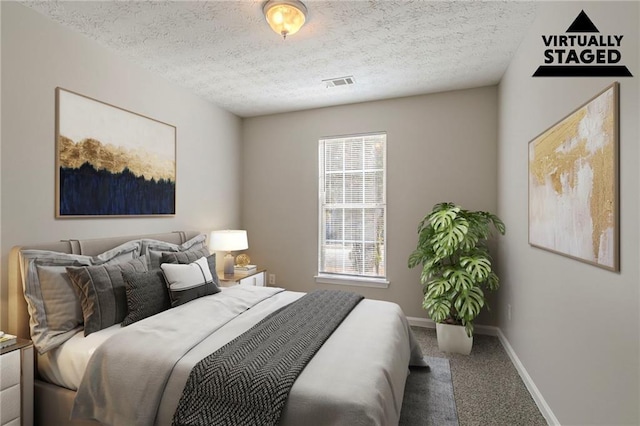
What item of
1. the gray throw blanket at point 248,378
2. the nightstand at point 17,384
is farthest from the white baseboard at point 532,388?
the nightstand at point 17,384

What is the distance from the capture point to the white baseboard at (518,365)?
2.08 metres

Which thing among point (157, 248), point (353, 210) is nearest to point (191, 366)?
point (157, 248)

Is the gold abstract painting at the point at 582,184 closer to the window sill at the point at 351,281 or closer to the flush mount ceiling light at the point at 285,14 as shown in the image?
the flush mount ceiling light at the point at 285,14

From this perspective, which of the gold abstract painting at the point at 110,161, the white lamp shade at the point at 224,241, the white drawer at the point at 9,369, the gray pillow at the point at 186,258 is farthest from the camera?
the white lamp shade at the point at 224,241

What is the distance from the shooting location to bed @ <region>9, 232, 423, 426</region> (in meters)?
1.44

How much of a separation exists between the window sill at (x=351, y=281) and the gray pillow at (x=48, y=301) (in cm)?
267

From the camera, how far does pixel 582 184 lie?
5.43 feet

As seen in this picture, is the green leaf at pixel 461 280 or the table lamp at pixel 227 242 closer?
the green leaf at pixel 461 280

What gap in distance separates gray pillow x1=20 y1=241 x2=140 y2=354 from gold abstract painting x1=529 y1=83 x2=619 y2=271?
2.97 metres

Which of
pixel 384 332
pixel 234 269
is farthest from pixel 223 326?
pixel 234 269

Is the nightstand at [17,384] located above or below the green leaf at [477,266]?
below

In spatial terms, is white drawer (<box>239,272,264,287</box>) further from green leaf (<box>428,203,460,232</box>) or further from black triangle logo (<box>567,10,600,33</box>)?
black triangle logo (<box>567,10,600,33</box>)

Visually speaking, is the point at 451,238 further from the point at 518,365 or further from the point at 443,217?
the point at 518,365

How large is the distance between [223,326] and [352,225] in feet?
7.74
